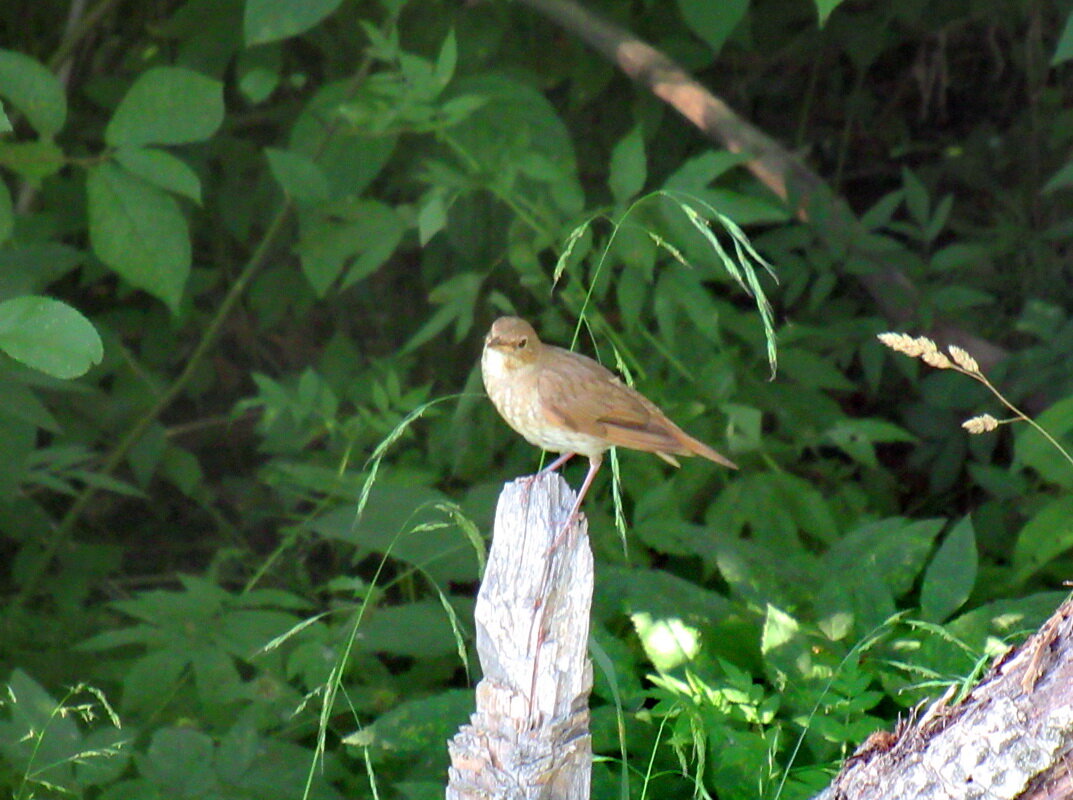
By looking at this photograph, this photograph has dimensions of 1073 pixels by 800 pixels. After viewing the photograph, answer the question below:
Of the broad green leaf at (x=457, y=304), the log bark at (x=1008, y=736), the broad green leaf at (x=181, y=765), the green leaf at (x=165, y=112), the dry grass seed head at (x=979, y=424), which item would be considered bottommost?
the broad green leaf at (x=181, y=765)

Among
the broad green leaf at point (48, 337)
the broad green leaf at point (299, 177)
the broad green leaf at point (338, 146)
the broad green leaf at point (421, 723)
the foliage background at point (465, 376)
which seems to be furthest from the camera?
the broad green leaf at point (338, 146)

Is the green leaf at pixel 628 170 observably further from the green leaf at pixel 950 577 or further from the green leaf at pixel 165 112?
the green leaf at pixel 950 577

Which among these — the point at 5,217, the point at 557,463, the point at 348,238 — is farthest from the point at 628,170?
the point at 5,217

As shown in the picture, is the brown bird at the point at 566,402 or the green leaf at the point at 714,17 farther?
the green leaf at the point at 714,17

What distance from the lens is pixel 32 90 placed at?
2.83m

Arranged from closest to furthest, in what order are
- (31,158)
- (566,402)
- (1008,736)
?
(1008,736)
(566,402)
(31,158)

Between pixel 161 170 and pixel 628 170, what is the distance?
3.45 feet

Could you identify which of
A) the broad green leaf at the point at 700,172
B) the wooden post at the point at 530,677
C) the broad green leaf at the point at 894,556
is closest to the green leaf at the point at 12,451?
the broad green leaf at the point at 700,172

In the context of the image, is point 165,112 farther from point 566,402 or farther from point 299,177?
point 566,402

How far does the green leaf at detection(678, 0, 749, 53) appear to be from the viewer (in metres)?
3.27

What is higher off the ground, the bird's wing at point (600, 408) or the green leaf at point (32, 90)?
the green leaf at point (32, 90)

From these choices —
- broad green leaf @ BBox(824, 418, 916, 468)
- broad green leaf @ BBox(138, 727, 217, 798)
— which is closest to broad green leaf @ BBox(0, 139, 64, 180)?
broad green leaf @ BBox(138, 727, 217, 798)

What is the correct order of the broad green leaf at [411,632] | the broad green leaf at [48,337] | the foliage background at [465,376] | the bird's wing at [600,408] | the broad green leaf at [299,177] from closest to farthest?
the broad green leaf at [48,337]
the bird's wing at [600,408]
the foliage background at [465,376]
the broad green leaf at [411,632]
the broad green leaf at [299,177]

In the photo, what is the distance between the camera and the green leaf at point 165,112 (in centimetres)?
294
